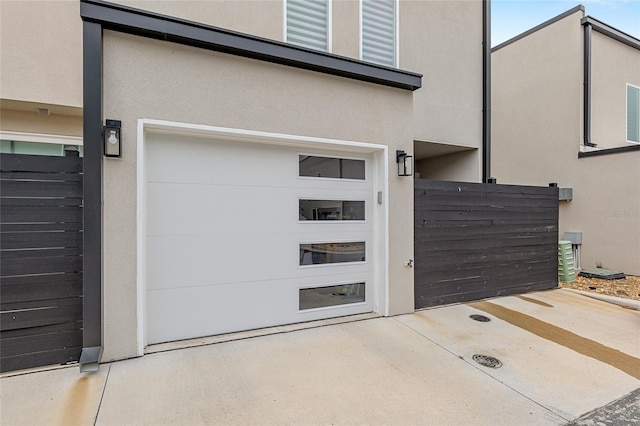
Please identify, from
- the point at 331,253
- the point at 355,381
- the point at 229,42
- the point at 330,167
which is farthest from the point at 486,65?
the point at 355,381

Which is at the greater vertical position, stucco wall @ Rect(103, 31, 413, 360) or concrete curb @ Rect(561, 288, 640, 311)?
stucco wall @ Rect(103, 31, 413, 360)

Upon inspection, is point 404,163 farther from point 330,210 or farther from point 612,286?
point 612,286

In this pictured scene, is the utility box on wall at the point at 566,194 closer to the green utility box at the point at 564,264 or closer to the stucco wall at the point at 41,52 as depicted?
the green utility box at the point at 564,264

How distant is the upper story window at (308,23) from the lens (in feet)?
17.8

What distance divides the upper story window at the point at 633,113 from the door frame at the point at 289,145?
9.93 metres

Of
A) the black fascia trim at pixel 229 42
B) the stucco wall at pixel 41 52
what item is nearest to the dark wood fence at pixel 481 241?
the black fascia trim at pixel 229 42

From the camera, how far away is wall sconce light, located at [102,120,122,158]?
10.6 ft

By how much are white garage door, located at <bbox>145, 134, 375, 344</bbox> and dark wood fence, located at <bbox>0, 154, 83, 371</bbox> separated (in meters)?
0.69

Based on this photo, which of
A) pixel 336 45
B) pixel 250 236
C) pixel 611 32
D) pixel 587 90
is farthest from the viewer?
pixel 611 32

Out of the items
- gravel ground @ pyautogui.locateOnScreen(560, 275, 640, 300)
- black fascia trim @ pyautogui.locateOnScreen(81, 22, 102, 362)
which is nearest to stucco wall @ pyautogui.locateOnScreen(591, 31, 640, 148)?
gravel ground @ pyautogui.locateOnScreen(560, 275, 640, 300)

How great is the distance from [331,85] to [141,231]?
307 cm

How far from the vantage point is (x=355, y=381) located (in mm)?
2986

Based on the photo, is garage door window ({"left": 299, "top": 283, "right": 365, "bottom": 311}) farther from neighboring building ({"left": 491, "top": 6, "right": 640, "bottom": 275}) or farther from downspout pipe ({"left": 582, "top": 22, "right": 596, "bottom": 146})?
downspout pipe ({"left": 582, "top": 22, "right": 596, "bottom": 146})

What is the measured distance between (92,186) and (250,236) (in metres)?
1.78
